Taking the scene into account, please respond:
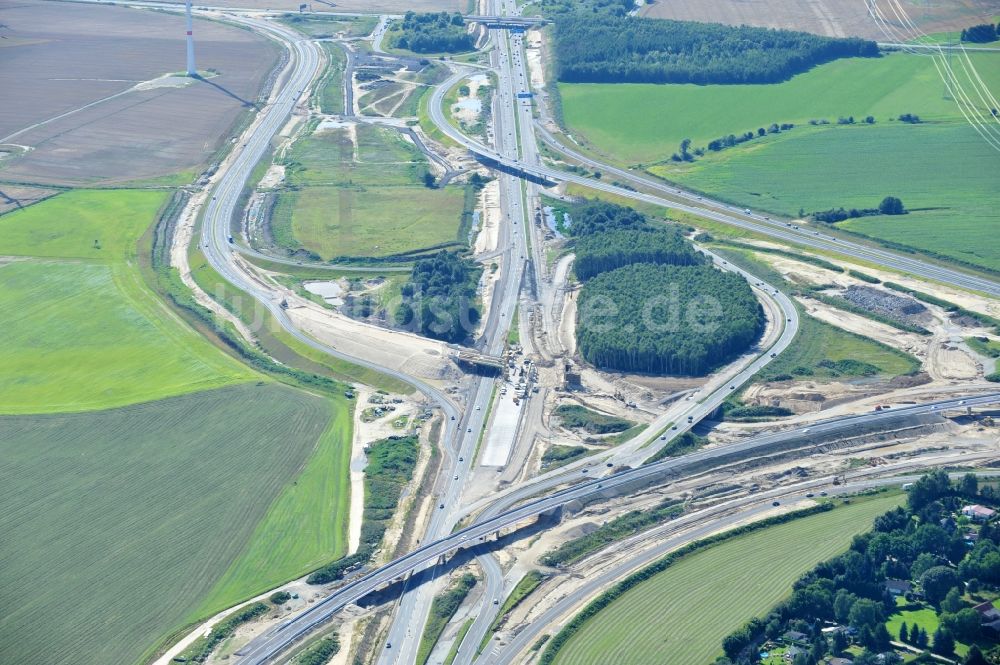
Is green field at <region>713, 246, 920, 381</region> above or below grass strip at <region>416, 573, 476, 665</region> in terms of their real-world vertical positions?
above

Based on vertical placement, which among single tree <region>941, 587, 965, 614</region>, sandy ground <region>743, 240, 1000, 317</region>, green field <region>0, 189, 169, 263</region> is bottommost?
single tree <region>941, 587, 965, 614</region>

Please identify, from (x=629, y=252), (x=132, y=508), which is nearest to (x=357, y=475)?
(x=132, y=508)

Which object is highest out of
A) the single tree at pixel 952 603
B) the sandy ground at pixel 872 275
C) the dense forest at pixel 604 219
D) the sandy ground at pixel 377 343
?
the dense forest at pixel 604 219

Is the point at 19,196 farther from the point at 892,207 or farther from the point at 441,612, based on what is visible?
the point at 892,207

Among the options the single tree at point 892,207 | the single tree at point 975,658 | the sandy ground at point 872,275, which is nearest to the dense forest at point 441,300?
the sandy ground at point 872,275

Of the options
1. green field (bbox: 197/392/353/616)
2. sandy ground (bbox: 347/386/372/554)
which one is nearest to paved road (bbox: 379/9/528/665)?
sandy ground (bbox: 347/386/372/554)

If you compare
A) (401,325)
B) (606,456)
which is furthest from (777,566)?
(401,325)

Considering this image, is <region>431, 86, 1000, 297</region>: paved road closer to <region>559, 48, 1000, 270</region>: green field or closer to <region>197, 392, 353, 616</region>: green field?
<region>559, 48, 1000, 270</region>: green field

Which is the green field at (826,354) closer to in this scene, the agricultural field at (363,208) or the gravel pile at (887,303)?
the gravel pile at (887,303)

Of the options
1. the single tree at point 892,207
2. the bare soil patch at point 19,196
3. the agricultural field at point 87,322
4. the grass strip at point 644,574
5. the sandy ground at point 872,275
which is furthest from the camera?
the bare soil patch at point 19,196
